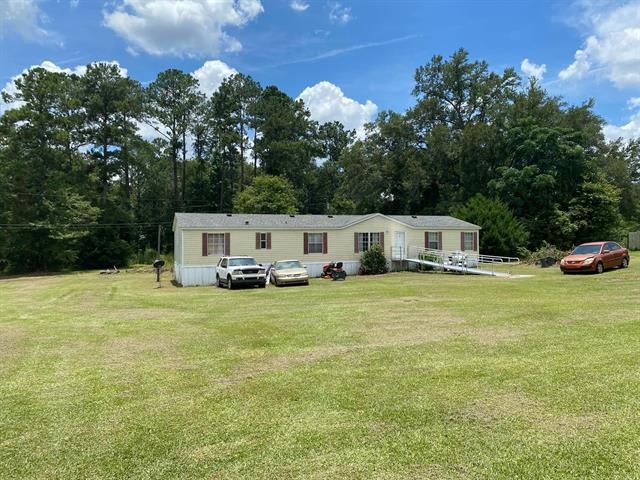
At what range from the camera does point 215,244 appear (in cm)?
2428

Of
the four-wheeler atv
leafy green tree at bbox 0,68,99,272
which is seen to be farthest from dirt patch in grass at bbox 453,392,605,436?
leafy green tree at bbox 0,68,99,272

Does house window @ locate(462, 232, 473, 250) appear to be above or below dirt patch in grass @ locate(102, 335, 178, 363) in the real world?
above

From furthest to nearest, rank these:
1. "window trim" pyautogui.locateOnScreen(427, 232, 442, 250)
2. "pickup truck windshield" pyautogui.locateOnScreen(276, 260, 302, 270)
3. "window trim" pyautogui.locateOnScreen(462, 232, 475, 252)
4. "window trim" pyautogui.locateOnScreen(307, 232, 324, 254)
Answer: "window trim" pyautogui.locateOnScreen(462, 232, 475, 252)
"window trim" pyautogui.locateOnScreen(427, 232, 442, 250)
"window trim" pyautogui.locateOnScreen(307, 232, 324, 254)
"pickup truck windshield" pyautogui.locateOnScreen(276, 260, 302, 270)

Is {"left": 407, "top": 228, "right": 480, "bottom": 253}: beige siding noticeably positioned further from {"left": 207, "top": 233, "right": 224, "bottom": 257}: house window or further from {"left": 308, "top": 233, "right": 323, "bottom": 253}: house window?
{"left": 207, "top": 233, "right": 224, "bottom": 257}: house window

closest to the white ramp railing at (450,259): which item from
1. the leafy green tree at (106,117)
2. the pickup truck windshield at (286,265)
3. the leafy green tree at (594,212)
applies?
the pickup truck windshield at (286,265)

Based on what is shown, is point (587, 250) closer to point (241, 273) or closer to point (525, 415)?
point (241, 273)

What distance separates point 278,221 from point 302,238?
1.83 m

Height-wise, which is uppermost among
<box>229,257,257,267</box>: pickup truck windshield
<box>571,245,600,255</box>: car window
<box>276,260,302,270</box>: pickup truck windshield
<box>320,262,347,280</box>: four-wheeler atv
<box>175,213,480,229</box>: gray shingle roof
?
<box>175,213,480,229</box>: gray shingle roof

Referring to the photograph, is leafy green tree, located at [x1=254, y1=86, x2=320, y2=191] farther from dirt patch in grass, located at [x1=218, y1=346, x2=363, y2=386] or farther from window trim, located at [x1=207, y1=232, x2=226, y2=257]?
dirt patch in grass, located at [x1=218, y1=346, x2=363, y2=386]

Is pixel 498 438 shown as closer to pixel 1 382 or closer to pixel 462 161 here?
pixel 1 382

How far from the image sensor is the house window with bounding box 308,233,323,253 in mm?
26453

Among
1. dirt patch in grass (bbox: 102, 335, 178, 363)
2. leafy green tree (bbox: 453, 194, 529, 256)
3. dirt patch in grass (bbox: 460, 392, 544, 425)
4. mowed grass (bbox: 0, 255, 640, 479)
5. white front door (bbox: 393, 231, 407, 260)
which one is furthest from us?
leafy green tree (bbox: 453, 194, 529, 256)

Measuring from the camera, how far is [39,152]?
40375mm

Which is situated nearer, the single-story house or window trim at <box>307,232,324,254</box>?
the single-story house
